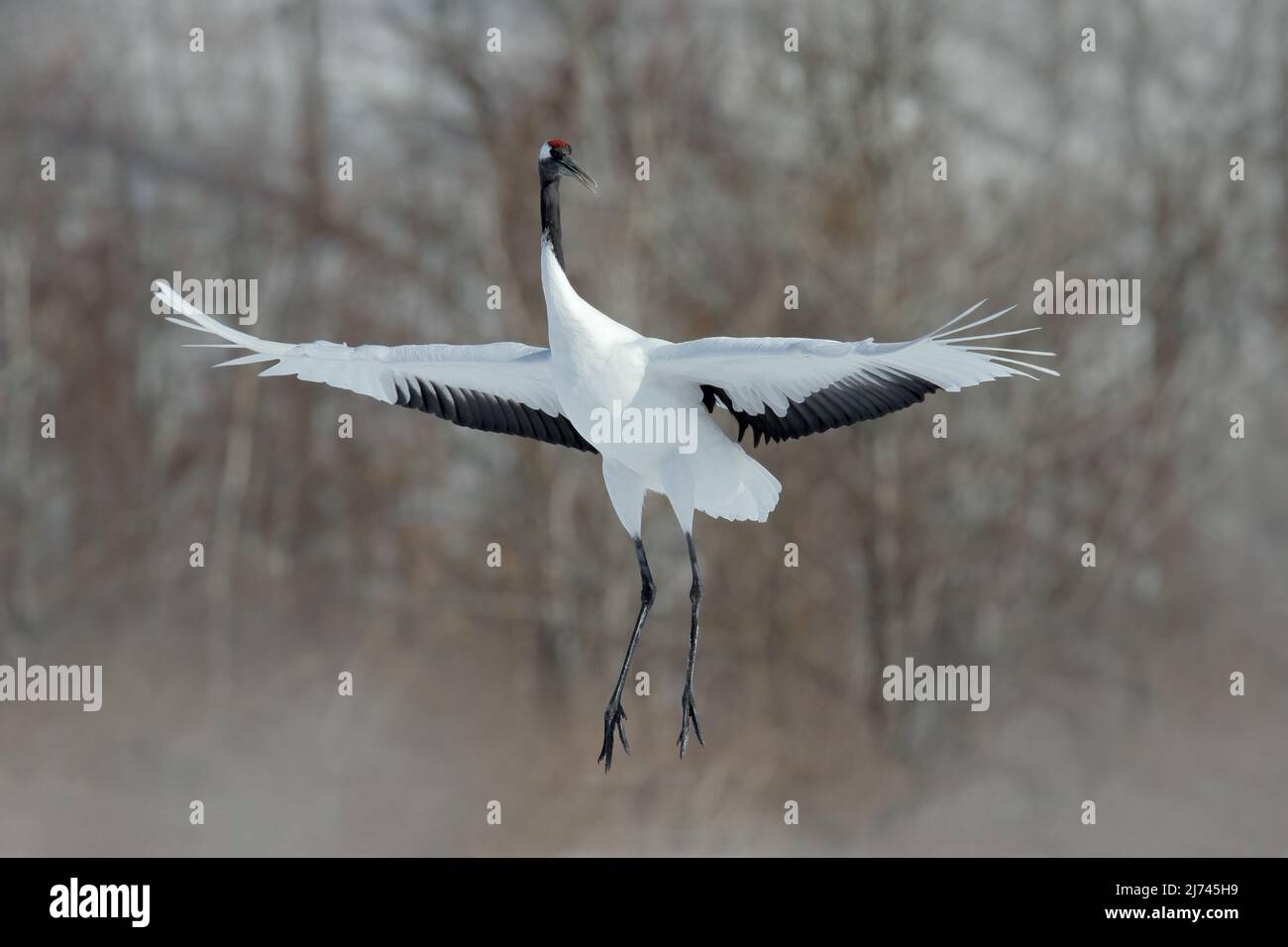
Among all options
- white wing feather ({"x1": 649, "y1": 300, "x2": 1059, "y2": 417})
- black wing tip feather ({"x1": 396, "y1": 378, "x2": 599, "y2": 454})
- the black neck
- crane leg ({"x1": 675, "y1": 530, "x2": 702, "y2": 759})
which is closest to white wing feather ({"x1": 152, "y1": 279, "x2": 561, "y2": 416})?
black wing tip feather ({"x1": 396, "y1": 378, "x2": 599, "y2": 454})

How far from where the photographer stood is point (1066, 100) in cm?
1802

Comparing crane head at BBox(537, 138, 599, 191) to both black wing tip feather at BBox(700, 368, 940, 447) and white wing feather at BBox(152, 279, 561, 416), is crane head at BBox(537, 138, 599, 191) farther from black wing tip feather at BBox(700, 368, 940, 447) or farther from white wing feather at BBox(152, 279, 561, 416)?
black wing tip feather at BBox(700, 368, 940, 447)

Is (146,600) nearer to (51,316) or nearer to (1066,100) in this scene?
(51,316)

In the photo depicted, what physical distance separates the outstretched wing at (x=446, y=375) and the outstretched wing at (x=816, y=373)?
758 mm

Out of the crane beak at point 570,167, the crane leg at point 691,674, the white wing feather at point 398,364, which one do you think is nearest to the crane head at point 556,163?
the crane beak at point 570,167

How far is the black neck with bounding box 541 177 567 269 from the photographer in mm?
5758

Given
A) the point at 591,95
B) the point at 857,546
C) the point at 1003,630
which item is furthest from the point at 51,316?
the point at 1003,630

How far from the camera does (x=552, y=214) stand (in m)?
5.83

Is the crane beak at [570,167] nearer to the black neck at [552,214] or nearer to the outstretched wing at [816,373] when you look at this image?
the black neck at [552,214]

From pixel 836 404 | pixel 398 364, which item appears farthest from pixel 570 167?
pixel 836 404

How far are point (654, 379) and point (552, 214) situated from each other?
30.9 inches

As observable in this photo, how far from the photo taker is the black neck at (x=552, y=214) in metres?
5.76

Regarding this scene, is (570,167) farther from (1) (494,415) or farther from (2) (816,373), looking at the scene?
(1) (494,415)

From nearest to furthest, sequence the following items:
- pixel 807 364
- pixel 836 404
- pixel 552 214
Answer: pixel 807 364, pixel 552 214, pixel 836 404
